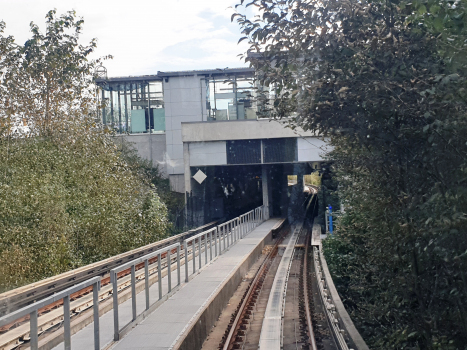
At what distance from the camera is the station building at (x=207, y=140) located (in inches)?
1064

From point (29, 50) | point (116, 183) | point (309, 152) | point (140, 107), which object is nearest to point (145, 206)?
point (116, 183)

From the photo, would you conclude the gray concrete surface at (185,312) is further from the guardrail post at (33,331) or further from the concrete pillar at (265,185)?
the concrete pillar at (265,185)

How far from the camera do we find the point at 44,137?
1600 centimetres

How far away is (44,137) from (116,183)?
285 centimetres

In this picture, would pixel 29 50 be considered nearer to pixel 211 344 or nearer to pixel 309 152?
pixel 211 344

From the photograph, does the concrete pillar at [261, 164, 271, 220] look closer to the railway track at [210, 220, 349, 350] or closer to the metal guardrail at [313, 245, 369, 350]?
the railway track at [210, 220, 349, 350]

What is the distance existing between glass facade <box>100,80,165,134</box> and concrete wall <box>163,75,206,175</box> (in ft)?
2.48

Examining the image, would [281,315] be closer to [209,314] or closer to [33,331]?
[209,314]

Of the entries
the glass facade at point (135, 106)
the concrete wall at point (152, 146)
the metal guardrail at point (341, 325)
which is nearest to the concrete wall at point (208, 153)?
the concrete wall at point (152, 146)

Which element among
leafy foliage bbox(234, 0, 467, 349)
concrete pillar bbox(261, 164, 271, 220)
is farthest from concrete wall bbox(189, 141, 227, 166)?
leafy foliage bbox(234, 0, 467, 349)

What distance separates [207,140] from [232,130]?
146 centimetres

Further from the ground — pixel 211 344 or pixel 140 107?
pixel 140 107

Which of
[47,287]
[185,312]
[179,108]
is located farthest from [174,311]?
[179,108]

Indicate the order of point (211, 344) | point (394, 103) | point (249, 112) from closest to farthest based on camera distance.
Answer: point (394, 103)
point (211, 344)
point (249, 112)
